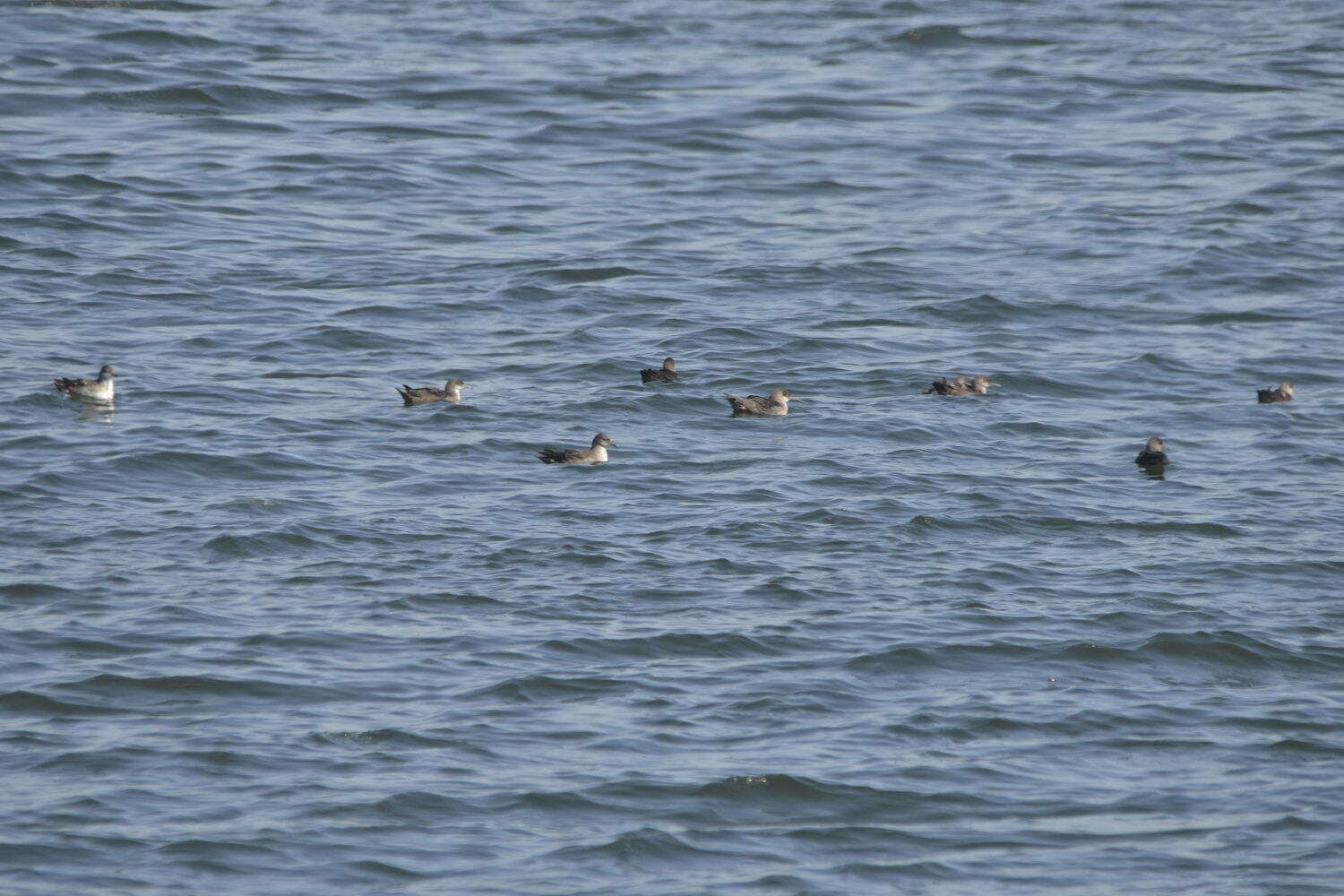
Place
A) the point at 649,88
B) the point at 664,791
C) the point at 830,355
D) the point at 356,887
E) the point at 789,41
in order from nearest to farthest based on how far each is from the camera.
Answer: the point at 356,887, the point at 664,791, the point at 830,355, the point at 649,88, the point at 789,41

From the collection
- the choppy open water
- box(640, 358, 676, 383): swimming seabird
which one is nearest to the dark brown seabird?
the choppy open water

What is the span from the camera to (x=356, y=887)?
8.91m

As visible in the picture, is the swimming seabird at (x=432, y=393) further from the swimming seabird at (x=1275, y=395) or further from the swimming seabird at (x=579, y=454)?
the swimming seabird at (x=1275, y=395)

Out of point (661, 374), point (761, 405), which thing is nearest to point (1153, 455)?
point (761, 405)

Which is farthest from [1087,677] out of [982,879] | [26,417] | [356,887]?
[26,417]

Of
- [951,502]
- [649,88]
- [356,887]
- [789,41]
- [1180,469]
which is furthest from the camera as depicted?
[789,41]

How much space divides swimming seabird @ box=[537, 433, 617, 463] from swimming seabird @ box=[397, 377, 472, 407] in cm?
151

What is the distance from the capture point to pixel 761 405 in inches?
678

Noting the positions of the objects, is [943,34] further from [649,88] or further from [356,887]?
[356,887]

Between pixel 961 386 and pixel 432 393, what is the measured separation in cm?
510

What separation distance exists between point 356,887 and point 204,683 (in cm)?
245

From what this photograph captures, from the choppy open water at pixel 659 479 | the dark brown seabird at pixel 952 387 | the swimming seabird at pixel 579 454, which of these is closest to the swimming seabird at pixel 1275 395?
the choppy open water at pixel 659 479

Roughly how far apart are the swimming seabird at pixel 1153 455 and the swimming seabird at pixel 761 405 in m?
3.37

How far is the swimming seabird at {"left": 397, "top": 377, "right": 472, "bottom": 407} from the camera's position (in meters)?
16.9
